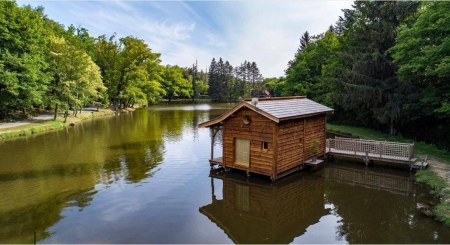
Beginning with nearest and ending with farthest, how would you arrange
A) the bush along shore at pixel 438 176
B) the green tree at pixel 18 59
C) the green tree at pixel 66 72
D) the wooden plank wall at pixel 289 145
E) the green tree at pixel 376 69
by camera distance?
the bush along shore at pixel 438 176 < the wooden plank wall at pixel 289 145 < the green tree at pixel 376 69 < the green tree at pixel 18 59 < the green tree at pixel 66 72

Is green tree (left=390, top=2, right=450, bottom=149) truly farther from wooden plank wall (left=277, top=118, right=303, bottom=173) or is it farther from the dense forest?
wooden plank wall (left=277, top=118, right=303, bottom=173)

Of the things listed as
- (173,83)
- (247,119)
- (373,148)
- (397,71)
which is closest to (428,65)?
(373,148)

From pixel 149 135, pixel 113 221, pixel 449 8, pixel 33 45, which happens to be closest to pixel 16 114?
pixel 33 45

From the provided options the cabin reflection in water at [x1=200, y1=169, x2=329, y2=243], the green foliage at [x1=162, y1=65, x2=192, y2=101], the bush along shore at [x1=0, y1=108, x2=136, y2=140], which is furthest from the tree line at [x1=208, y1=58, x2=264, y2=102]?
the cabin reflection in water at [x1=200, y1=169, x2=329, y2=243]

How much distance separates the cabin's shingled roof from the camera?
1457 cm

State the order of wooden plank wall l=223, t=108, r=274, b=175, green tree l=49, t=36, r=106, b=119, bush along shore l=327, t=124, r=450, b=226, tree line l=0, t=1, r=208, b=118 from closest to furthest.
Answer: bush along shore l=327, t=124, r=450, b=226, wooden plank wall l=223, t=108, r=274, b=175, tree line l=0, t=1, r=208, b=118, green tree l=49, t=36, r=106, b=119

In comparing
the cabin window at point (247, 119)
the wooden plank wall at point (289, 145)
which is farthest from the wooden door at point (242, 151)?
the wooden plank wall at point (289, 145)

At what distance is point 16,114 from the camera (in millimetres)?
37188

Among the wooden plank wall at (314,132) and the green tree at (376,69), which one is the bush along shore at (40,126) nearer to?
the wooden plank wall at (314,132)

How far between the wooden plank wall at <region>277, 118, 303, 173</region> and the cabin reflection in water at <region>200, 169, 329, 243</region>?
86 cm

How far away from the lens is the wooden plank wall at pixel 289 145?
15055mm

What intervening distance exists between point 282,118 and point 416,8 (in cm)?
2057

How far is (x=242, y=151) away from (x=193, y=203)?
4975 mm

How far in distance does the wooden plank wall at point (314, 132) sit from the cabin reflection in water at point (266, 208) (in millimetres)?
2167
